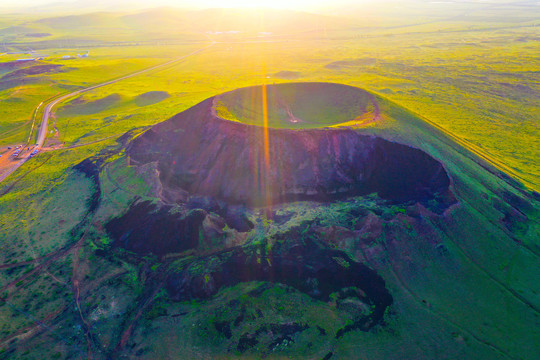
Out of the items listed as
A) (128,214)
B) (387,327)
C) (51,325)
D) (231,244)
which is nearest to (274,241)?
(231,244)

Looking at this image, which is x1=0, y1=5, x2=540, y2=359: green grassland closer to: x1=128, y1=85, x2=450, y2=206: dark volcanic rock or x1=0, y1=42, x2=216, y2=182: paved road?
x1=0, y1=42, x2=216, y2=182: paved road

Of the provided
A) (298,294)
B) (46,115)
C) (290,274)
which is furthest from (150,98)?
(298,294)

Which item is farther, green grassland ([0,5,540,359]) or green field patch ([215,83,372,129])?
green field patch ([215,83,372,129])

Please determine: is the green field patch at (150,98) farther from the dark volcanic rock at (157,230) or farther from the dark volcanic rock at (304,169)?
the dark volcanic rock at (157,230)

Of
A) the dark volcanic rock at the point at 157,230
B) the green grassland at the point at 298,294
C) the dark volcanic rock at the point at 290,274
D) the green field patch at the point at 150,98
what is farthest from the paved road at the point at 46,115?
the dark volcanic rock at the point at 290,274

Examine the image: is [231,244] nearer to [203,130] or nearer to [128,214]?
[128,214]

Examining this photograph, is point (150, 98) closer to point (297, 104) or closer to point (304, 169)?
point (297, 104)

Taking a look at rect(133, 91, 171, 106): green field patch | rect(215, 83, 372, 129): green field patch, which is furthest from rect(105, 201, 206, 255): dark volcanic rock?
rect(133, 91, 171, 106): green field patch

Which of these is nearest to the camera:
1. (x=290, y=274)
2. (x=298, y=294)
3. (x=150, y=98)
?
(x=298, y=294)
